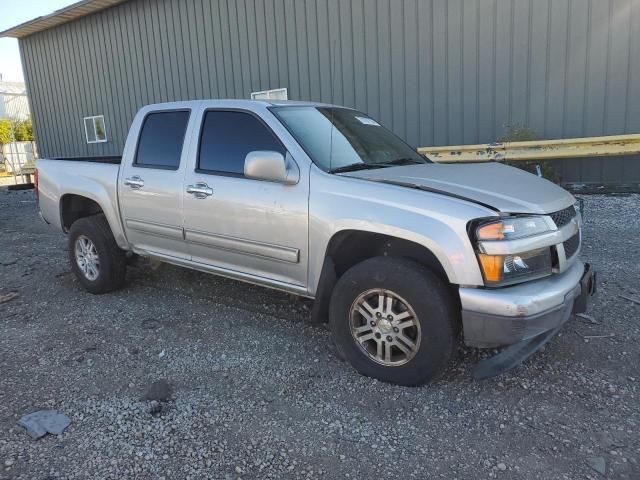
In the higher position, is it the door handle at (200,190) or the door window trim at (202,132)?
the door window trim at (202,132)

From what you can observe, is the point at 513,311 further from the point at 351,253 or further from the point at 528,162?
the point at 528,162

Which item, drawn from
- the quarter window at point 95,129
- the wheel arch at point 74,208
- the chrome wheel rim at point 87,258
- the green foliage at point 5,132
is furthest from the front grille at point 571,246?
the green foliage at point 5,132

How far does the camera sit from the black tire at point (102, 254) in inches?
190

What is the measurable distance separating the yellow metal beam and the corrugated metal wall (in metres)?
0.59

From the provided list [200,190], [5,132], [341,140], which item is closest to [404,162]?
[341,140]

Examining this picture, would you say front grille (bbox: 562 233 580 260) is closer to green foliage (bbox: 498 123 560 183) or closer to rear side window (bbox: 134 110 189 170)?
rear side window (bbox: 134 110 189 170)

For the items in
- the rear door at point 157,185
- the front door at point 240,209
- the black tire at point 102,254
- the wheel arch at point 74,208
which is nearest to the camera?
the front door at point 240,209

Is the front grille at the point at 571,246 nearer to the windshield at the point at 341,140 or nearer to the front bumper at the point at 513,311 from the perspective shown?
the front bumper at the point at 513,311

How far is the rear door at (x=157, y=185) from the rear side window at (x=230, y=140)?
0.22 m

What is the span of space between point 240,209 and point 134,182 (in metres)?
1.35

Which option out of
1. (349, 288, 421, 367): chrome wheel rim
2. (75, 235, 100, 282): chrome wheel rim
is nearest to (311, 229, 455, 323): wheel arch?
(349, 288, 421, 367): chrome wheel rim

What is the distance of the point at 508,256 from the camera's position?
2715mm

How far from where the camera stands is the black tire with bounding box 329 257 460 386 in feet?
9.36

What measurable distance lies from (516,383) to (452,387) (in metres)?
0.40
